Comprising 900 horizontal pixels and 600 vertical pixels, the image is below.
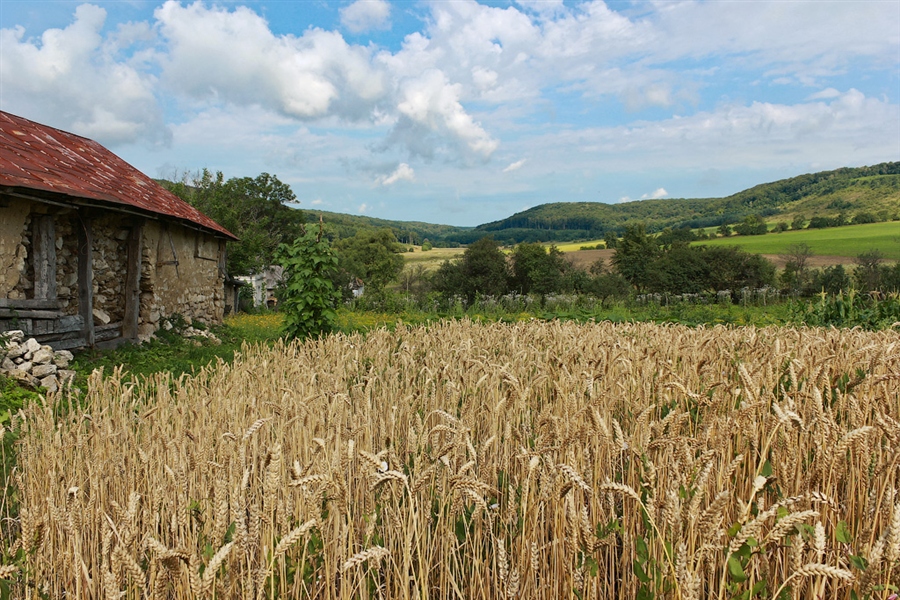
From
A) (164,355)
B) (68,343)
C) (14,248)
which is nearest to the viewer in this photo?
(14,248)

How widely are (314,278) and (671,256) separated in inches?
1081

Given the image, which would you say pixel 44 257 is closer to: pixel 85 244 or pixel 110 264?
pixel 85 244

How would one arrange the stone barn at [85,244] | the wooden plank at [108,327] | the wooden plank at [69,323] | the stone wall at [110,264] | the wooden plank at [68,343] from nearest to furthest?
the stone barn at [85,244] < the wooden plank at [68,343] < the wooden plank at [69,323] < the wooden plank at [108,327] < the stone wall at [110,264]

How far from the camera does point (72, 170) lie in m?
11.6

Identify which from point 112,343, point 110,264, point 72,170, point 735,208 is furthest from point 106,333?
point 735,208

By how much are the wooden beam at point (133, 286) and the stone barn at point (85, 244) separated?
2 centimetres

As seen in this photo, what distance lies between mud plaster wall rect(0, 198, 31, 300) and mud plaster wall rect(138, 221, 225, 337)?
345 centimetres

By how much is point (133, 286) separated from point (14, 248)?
10.8 feet

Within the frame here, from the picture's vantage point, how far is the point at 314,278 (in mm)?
9812

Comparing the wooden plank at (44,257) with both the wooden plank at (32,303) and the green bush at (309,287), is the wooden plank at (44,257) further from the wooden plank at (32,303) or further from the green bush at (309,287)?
the green bush at (309,287)

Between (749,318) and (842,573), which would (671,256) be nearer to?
(749,318)

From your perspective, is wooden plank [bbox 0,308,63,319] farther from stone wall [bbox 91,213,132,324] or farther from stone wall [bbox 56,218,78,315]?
stone wall [bbox 91,213,132,324]

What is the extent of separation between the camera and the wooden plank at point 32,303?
9455 millimetres

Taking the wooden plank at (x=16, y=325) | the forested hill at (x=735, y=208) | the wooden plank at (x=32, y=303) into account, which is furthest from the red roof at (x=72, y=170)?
the forested hill at (x=735, y=208)
